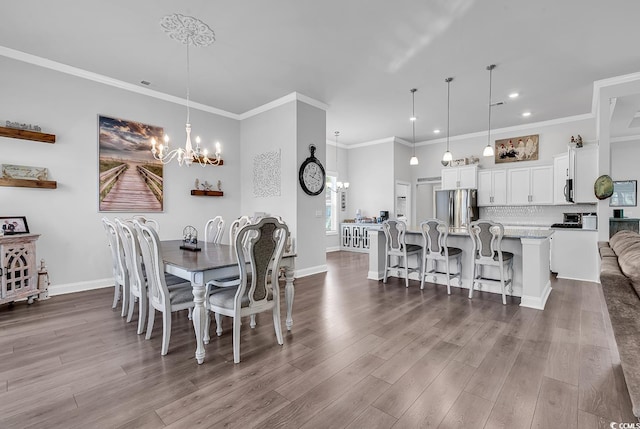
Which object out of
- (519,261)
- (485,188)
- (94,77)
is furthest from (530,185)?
(94,77)

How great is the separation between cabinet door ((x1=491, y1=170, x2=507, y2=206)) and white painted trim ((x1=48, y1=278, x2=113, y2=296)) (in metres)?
7.79

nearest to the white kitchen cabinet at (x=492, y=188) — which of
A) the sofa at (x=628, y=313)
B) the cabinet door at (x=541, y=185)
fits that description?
the cabinet door at (x=541, y=185)

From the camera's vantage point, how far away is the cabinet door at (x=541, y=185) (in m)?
6.32

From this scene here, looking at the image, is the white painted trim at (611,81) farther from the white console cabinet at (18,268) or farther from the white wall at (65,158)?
the white console cabinet at (18,268)

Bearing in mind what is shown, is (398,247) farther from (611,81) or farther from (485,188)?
(611,81)

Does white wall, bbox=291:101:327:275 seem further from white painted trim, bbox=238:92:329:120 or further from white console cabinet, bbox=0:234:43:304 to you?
white console cabinet, bbox=0:234:43:304

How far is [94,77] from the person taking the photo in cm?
439

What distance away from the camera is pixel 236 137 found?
6176 mm

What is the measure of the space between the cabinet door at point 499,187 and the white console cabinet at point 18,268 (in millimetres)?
8250

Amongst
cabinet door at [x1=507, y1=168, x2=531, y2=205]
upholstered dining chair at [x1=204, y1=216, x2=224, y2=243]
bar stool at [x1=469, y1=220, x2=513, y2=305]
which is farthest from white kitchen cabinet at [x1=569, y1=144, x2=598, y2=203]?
upholstered dining chair at [x1=204, y1=216, x2=224, y2=243]

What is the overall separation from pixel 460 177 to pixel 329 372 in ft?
21.6

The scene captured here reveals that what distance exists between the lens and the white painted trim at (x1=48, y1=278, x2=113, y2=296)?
161 inches

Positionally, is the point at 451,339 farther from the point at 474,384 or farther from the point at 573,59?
the point at 573,59

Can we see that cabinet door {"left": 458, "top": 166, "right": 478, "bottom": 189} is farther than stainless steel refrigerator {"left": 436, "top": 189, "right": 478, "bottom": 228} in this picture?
Yes
